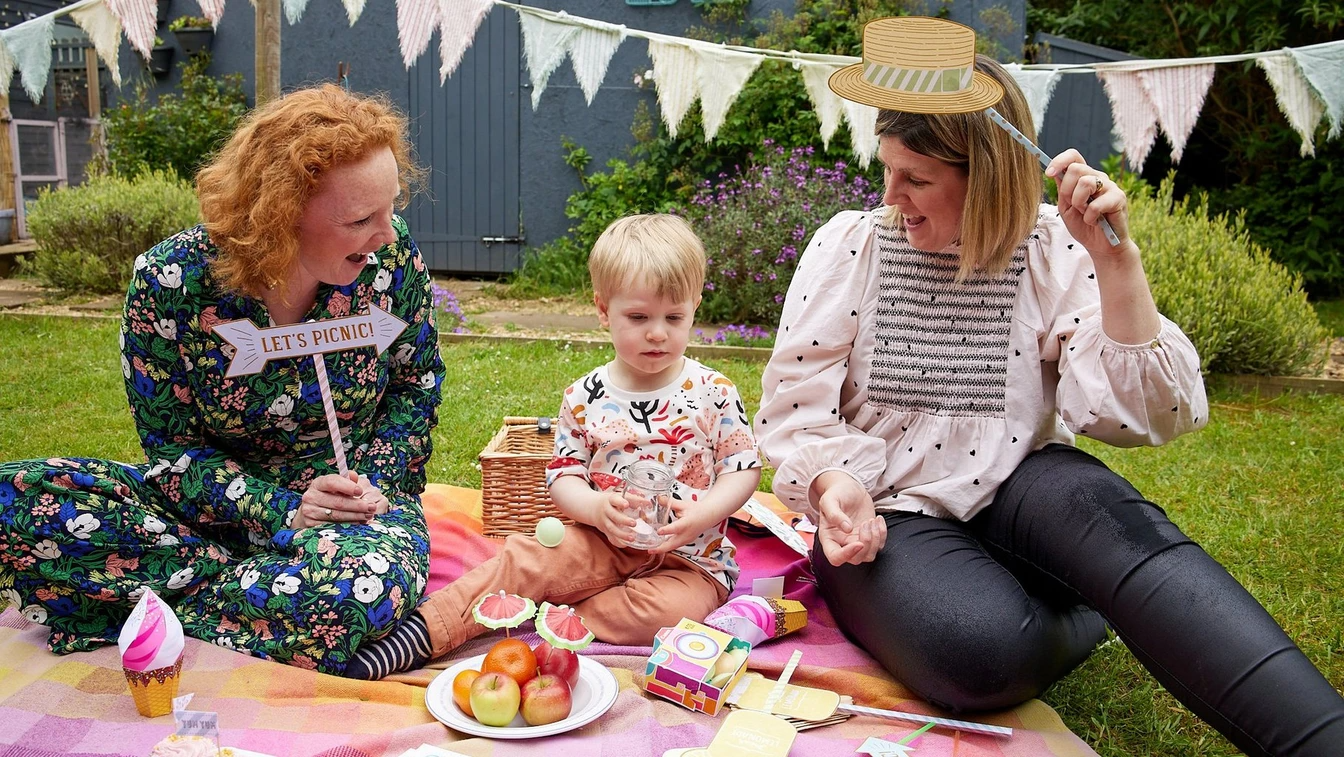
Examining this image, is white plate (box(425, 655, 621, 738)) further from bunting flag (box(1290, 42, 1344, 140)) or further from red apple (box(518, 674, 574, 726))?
bunting flag (box(1290, 42, 1344, 140))

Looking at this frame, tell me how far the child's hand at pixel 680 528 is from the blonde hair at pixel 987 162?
2.66ft

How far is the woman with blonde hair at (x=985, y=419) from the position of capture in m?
1.81

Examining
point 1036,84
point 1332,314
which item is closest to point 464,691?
point 1036,84

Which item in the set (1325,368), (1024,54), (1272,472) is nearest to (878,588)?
(1272,472)

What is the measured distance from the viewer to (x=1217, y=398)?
206 inches

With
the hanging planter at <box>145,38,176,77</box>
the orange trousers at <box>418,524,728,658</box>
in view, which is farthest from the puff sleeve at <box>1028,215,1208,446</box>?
the hanging planter at <box>145,38,176,77</box>

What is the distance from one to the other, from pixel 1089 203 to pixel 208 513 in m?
1.94

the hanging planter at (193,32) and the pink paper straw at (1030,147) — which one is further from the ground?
the hanging planter at (193,32)

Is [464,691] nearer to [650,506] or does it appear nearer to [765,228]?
[650,506]

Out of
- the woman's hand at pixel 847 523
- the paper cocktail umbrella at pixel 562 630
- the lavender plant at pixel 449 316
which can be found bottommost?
the lavender plant at pixel 449 316

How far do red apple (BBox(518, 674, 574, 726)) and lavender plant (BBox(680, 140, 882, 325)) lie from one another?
471 cm

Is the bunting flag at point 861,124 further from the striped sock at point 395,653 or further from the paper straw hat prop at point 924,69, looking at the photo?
the striped sock at point 395,653

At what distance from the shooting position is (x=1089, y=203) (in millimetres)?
1871

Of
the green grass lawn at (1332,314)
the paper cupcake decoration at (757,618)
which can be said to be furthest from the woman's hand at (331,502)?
the green grass lawn at (1332,314)
